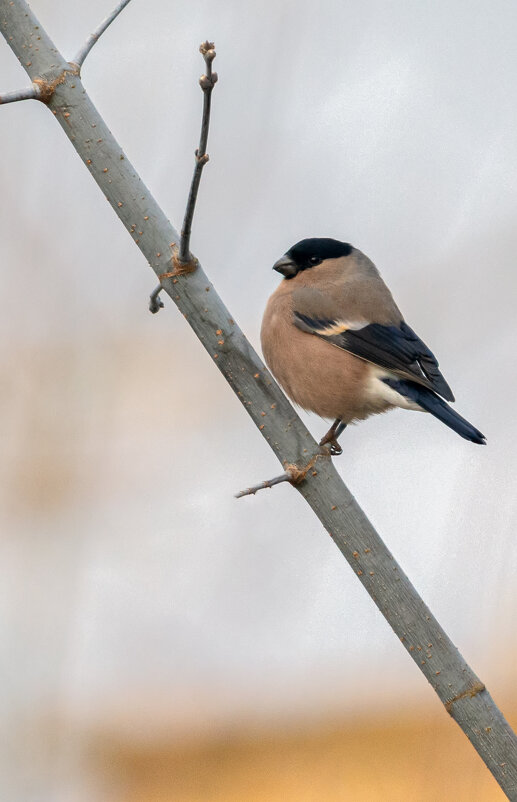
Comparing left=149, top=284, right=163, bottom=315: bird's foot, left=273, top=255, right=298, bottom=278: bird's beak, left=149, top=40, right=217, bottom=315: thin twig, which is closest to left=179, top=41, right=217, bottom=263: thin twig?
left=149, top=40, right=217, bottom=315: thin twig

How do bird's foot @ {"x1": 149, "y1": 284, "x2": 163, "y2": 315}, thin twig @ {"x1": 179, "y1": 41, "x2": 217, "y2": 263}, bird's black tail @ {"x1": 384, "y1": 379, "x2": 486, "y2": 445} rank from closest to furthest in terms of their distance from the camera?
1. thin twig @ {"x1": 179, "y1": 41, "x2": 217, "y2": 263}
2. bird's foot @ {"x1": 149, "y1": 284, "x2": 163, "y2": 315}
3. bird's black tail @ {"x1": 384, "y1": 379, "x2": 486, "y2": 445}

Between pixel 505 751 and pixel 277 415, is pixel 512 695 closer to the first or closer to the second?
pixel 505 751

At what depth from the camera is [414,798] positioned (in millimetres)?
1727

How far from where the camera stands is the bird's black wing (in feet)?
6.24

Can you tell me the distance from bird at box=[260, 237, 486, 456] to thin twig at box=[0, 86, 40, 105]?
894 mm

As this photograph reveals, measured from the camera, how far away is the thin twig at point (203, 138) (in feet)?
3.40

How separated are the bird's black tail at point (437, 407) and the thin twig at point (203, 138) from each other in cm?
76

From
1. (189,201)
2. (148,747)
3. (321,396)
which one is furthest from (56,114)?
(148,747)

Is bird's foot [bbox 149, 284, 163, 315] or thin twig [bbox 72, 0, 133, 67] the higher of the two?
thin twig [bbox 72, 0, 133, 67]

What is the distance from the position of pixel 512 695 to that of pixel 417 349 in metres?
0.95

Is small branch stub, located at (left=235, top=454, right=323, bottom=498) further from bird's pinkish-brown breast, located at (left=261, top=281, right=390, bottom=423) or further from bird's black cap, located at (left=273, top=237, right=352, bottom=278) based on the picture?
bird's black cap, located at (left=273, top=237, right=352, bottom=278)

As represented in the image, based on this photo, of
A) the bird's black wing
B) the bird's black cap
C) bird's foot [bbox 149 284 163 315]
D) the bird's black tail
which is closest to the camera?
bird's foot [bbox 149 284 163 315]

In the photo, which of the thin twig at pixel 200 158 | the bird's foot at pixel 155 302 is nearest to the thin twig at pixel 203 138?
the thin twig at pixel 200 158

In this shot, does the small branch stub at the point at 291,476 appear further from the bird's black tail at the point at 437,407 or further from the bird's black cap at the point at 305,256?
the bird's black cap at the point at 305,256
